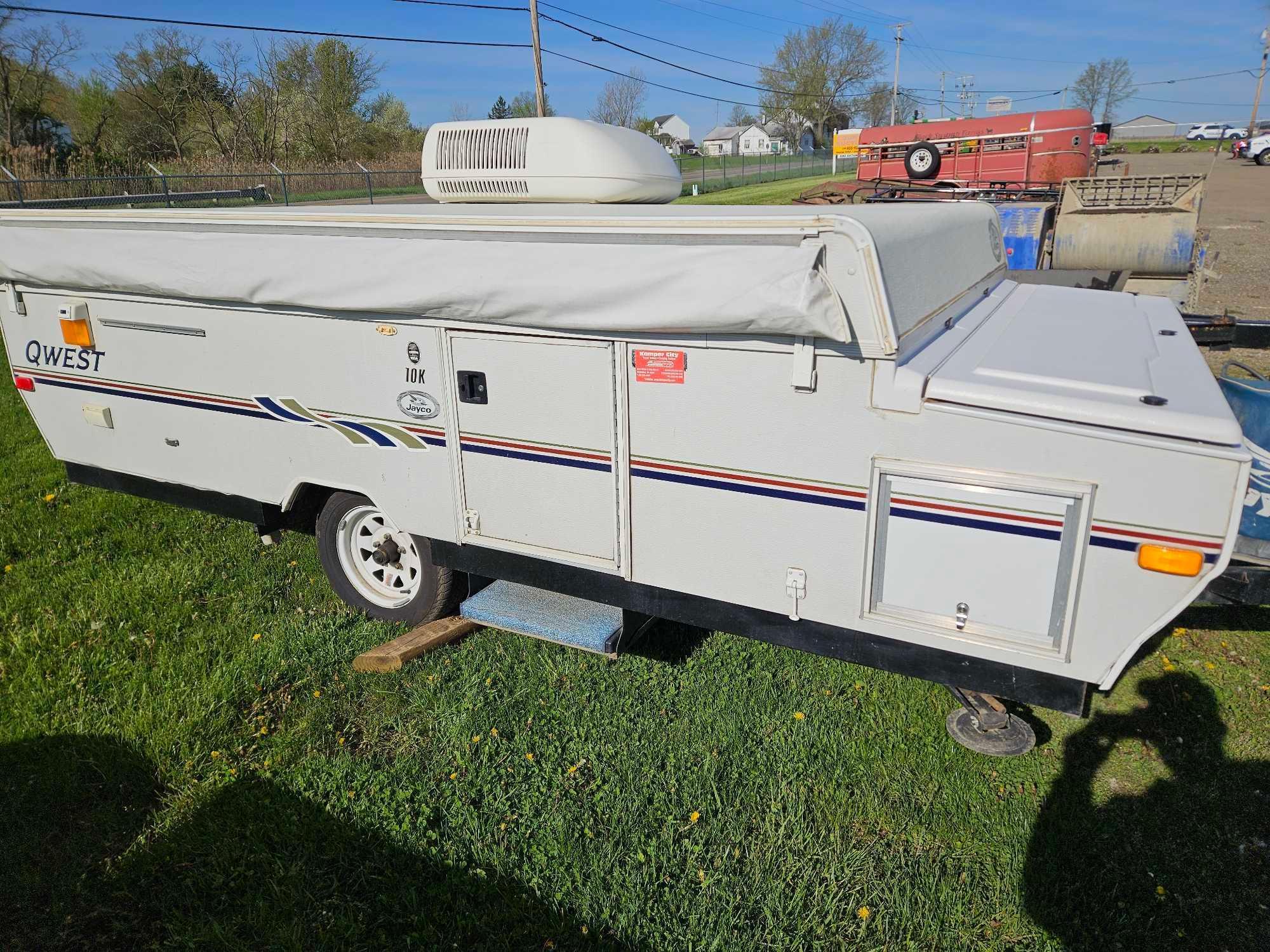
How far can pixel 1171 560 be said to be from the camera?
2818 millimetres

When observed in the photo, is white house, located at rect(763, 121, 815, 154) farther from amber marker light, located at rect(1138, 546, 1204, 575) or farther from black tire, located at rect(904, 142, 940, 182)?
amber marker light, located at rect(1138, 546, 1204, 575)

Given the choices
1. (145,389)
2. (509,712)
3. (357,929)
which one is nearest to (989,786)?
(509,712)

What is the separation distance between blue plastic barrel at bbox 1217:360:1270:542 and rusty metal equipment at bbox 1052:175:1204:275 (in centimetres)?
562

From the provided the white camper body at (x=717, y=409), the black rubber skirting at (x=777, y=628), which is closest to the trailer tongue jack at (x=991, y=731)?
the black rubber skirting at (x=777, y=628)

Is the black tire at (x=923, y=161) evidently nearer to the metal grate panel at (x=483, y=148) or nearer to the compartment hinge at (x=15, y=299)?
the metal grate panel at (x=483, y=148)

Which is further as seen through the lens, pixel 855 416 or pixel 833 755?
pixel 833 755

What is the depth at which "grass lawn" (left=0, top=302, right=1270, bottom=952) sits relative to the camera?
10.1ft

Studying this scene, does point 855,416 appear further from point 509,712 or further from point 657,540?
point 509,712

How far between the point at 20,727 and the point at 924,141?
60.2ft

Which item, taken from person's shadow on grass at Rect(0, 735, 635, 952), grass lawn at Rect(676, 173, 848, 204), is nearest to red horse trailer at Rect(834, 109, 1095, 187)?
grass lawn at Rect(676, 173, 848, 204)

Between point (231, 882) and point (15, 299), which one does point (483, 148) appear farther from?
point (231, 882)

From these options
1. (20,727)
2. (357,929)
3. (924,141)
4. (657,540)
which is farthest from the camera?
(924,141)

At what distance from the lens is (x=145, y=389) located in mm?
5184

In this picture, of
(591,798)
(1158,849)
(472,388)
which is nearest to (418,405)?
(472,388)
